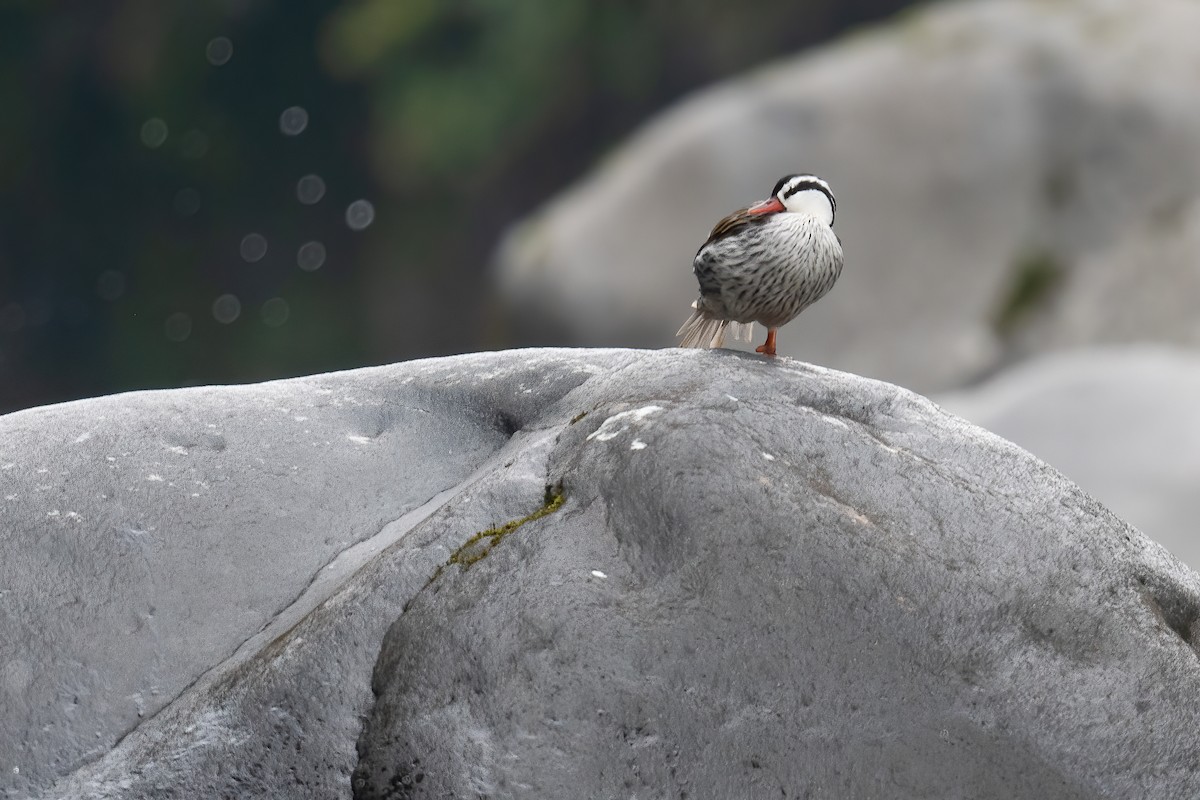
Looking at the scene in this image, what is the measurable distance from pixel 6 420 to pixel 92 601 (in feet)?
2.27

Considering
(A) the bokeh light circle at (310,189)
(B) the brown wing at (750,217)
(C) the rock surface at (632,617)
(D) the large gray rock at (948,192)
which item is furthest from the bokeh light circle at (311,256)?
(B) the brown wing at (750,217)

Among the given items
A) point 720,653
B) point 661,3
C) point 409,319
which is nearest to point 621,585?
point 720,653

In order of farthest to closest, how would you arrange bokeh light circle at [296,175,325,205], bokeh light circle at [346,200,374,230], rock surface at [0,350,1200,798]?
bokeh light circle at [296,175,325,205], bokeh light circle at [346,200,374,230], rock surface at [0,350,1200,798]

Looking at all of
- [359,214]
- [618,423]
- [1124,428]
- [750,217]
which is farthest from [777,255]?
[359,214]

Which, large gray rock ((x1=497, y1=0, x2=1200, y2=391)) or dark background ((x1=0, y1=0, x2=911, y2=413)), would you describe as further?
dark background ((x1=0, y1=0, x2=911, y2=413))

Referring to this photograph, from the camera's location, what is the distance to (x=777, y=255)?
3000 mm

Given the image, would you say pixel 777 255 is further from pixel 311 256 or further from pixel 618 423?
pixel 311 256

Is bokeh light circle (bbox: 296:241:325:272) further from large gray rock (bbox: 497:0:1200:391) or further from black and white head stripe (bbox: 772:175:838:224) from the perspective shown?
black and white head stripe (bbox: 772:175:838:224)

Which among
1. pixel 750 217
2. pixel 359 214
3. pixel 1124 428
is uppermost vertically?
pixel 750 217

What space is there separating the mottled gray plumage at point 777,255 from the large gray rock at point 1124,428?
3.54 m

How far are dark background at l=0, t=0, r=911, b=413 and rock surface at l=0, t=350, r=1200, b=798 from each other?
41.9 feet

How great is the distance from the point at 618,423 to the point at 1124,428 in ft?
15.5

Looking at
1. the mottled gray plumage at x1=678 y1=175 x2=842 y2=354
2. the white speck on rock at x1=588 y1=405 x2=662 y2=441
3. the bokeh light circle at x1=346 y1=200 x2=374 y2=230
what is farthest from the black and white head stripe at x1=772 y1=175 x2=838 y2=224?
the bokeh light circle at x1=346 y1=200 x2=374 y2=230

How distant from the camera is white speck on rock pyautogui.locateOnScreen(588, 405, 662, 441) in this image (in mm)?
2870
